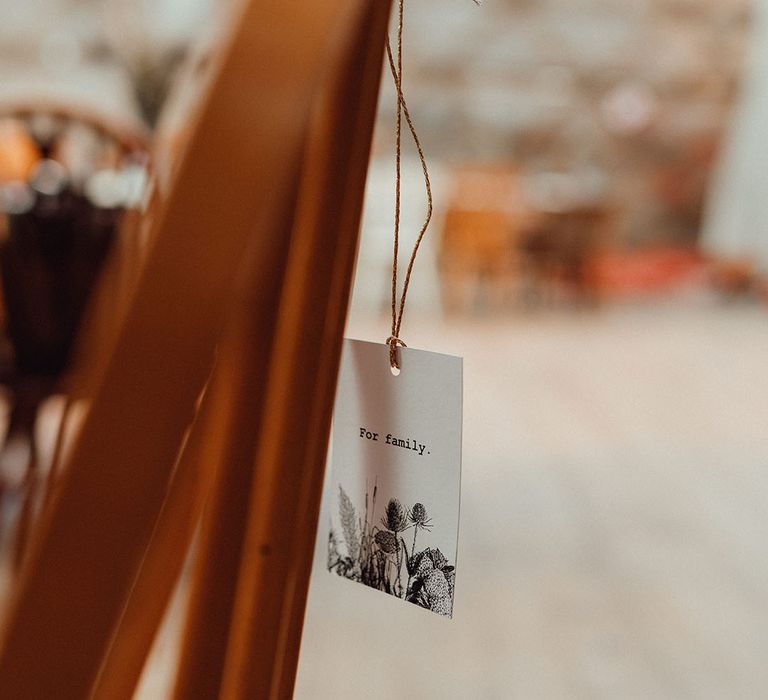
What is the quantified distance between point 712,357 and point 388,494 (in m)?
3.62

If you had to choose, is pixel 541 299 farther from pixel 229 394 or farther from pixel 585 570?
pixel 229 394

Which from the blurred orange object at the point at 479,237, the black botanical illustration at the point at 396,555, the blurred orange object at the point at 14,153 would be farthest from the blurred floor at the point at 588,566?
the blurred orange object at the point at 479,237

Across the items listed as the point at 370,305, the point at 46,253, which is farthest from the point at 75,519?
the point at 370,305

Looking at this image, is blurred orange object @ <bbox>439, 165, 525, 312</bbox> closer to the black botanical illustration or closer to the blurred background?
the blurred background

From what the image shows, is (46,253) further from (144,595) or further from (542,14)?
(542,14)

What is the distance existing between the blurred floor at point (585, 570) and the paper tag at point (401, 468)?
79cm

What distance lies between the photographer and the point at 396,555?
425 mm

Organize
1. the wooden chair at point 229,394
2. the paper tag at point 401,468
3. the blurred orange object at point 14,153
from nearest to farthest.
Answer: the wooden chair at point 229,394 < the paper tag at point 401,468 < the blurred orange object at point 14,153

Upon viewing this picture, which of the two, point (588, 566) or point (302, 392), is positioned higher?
point (588, 566)

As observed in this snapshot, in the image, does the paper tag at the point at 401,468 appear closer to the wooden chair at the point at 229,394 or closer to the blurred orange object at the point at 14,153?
the wooden chair at the point at 229,394

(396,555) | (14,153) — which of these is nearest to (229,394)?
(396,555)

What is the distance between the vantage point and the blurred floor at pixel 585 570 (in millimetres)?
1207

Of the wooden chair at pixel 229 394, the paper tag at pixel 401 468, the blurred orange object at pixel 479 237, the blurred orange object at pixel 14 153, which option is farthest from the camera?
the blurred orange object at pixel 479 237

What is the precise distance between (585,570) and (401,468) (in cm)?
125
